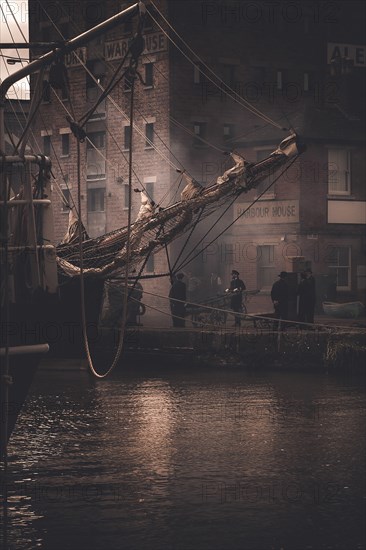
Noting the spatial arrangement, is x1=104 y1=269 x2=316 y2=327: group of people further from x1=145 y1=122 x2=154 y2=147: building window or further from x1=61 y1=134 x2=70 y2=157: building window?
x1=61 y1=134 x2=70 y2=157: building window

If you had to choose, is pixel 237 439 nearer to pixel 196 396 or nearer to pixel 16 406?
pixel 16 406

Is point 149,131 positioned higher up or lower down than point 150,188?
higher up

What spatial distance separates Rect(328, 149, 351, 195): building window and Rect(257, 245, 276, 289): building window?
328 centimetres

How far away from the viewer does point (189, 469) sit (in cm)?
1256

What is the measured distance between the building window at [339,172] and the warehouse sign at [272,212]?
1.74 m

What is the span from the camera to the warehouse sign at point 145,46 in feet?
158

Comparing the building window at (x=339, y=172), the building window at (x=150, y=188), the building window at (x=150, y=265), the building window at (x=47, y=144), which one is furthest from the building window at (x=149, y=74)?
the building window at (x=339, y=172)

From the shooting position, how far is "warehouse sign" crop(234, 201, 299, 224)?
1729 inches

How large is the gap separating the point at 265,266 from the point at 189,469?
32.4 meters

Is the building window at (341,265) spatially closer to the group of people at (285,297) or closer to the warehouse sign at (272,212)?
the warehouse sign at (272,212)

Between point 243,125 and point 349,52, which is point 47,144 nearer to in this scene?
point 243,125

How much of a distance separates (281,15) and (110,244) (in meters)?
27.4

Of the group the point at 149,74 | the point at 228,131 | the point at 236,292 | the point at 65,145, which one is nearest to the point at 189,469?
the point at 236,292

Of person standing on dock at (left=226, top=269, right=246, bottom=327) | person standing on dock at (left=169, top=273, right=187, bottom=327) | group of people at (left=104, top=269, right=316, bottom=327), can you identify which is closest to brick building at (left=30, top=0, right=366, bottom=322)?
person standing on dock at (left=226, top=269, right=246, bottom=327)
